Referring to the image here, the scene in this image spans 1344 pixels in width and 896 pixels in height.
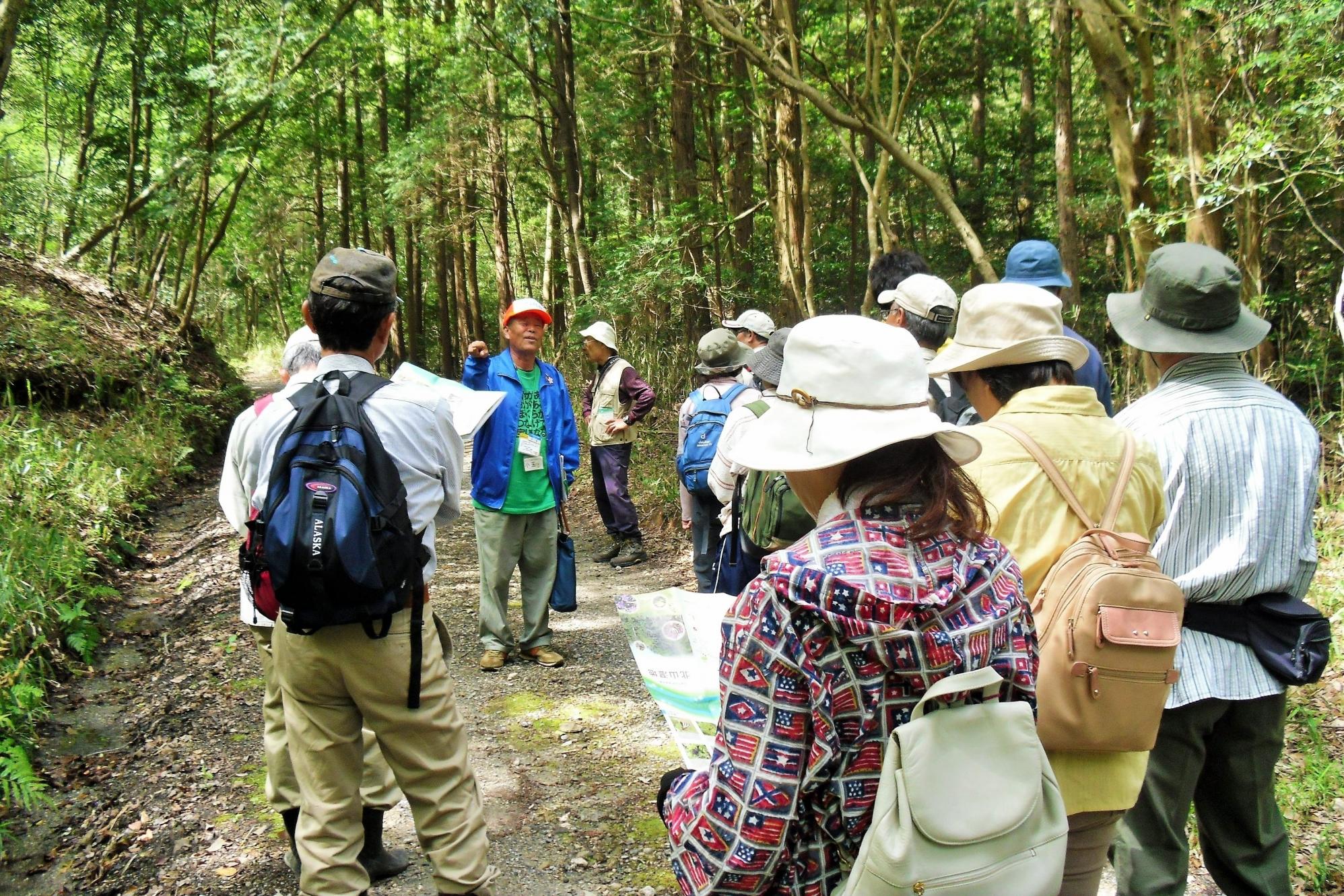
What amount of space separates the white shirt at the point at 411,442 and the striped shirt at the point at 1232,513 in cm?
204

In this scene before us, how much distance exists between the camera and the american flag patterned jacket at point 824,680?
1.52 m

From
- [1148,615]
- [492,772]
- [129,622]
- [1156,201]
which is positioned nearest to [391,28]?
[129,622]

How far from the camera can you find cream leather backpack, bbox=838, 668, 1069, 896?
1475 millimetres

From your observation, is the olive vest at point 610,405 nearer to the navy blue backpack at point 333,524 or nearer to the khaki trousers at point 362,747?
the khaki trousers at point 362,747

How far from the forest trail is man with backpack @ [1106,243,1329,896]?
125cm

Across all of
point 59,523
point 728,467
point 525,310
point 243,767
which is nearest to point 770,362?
point 728,467

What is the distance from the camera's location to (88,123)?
15.8 metres

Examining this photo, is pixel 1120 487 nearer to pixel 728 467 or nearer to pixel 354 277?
pixel 354 277

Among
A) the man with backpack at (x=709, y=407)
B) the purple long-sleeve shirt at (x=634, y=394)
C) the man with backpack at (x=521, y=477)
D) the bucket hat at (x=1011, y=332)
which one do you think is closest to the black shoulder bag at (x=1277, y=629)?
the bucket hat at (x=1011, y=332)

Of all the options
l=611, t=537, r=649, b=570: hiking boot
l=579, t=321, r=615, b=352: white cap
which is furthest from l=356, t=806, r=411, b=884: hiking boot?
l=579, t=321, r=615, b=352: white cap

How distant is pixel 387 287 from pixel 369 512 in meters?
0.73

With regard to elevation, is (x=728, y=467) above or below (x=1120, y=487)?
below

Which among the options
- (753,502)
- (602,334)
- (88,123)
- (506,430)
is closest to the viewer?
(753,502)

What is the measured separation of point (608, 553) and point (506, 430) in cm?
338
